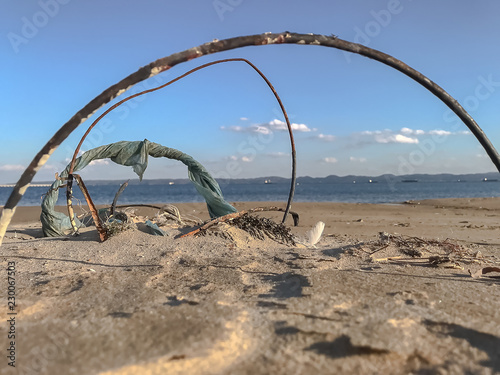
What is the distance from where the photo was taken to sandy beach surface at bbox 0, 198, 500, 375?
2232mm

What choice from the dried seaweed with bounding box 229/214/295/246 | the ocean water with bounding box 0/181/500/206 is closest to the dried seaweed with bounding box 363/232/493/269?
the dried seaweed with bounding box 229/214/295/246

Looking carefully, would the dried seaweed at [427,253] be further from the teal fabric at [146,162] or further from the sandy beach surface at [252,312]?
the teal fabric at [146,162]

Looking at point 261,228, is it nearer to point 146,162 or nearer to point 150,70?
point 146,162

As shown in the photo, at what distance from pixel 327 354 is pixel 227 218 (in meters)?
3.95

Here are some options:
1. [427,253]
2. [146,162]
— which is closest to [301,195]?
[146,162]

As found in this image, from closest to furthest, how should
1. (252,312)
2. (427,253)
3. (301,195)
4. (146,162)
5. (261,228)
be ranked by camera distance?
1. (252,312)
2. (427,253)
3. (261,228)
4. (146,162)
5. (301,195)

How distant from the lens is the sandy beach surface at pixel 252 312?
223 cm

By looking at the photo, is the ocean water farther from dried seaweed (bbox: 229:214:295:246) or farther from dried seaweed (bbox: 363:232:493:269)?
dried seaweed (bbox: 363:232:493:269)

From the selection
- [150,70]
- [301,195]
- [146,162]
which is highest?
[150,70]

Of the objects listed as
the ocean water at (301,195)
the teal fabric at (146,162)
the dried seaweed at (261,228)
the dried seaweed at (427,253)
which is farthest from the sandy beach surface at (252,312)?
the ocean water at (301,195)

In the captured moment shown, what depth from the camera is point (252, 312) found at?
115 inches

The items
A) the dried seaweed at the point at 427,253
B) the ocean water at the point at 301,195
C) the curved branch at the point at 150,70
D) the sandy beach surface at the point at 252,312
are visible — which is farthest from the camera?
the ocean water at the point at 301,195

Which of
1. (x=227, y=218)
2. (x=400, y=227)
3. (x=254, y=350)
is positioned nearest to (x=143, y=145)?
(x=227, y=218)

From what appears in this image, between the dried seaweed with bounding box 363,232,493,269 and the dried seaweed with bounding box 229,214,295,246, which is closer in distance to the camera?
the dried seaweed with bounding box 363,232,493,269
